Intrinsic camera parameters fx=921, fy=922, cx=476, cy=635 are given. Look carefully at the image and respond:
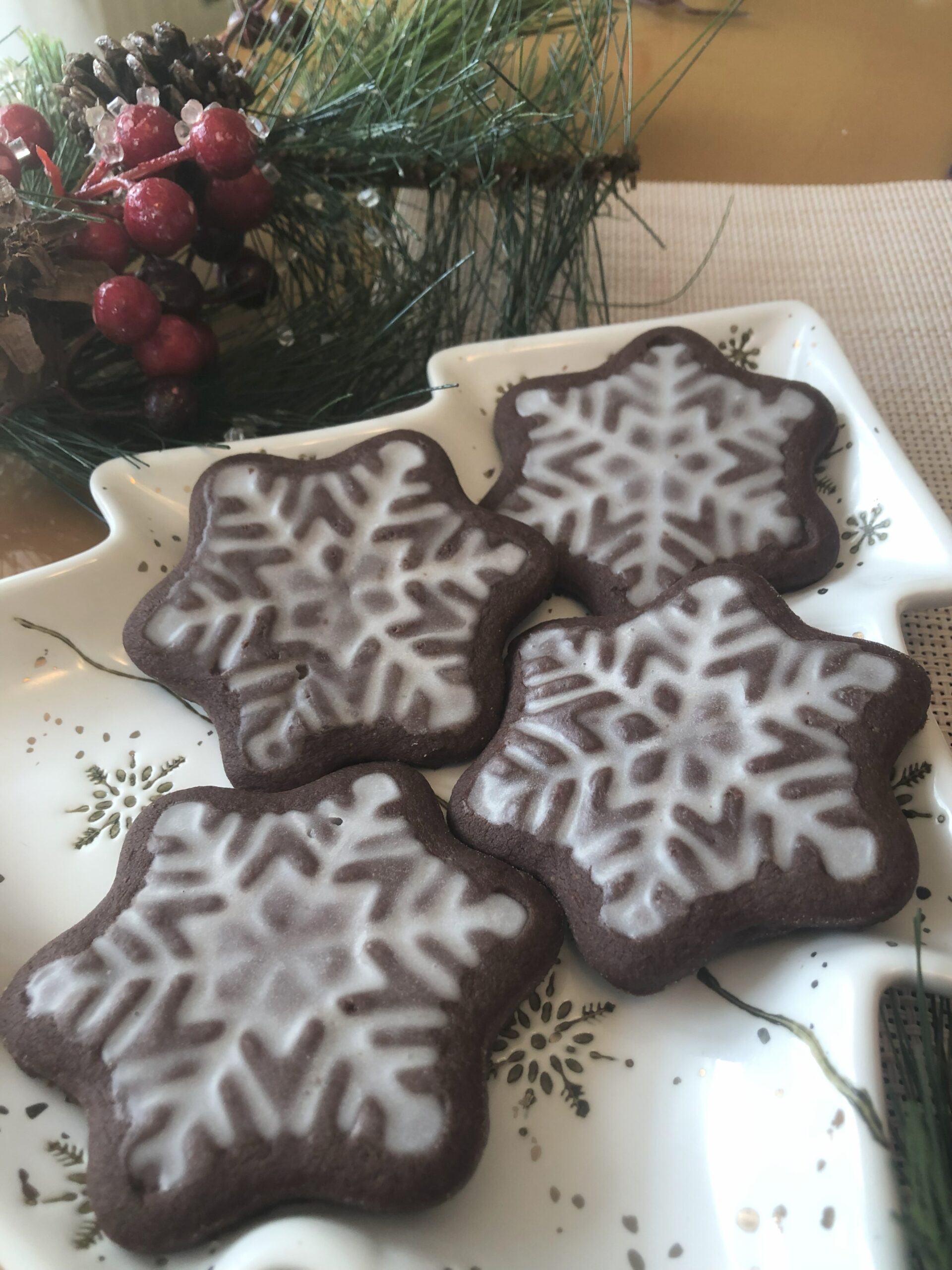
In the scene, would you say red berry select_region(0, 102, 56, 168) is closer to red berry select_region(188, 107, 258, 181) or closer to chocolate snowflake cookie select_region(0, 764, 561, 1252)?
red berry select_region(188, 107, 258, 181)

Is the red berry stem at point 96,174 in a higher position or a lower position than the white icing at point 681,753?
higher

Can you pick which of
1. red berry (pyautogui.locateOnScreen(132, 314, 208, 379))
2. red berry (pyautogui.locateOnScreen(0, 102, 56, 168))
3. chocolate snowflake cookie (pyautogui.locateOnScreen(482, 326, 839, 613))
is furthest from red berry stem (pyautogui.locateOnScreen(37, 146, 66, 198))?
chocolate snowflake cookie (pyautogui.locateOnScreen(482, 326, 839, 613))

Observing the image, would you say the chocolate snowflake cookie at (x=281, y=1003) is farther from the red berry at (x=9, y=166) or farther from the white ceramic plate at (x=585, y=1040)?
the red berry at (x=9, y=166)

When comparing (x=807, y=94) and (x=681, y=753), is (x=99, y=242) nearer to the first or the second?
(x=681, y=753)

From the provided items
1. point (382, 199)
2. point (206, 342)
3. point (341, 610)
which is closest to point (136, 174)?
point (206, 342)

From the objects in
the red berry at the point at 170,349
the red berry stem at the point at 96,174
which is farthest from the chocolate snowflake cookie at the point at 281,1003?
the red berry stem at the point at 96,174

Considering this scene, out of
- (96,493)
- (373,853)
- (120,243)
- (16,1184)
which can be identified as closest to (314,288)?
(120,243)
